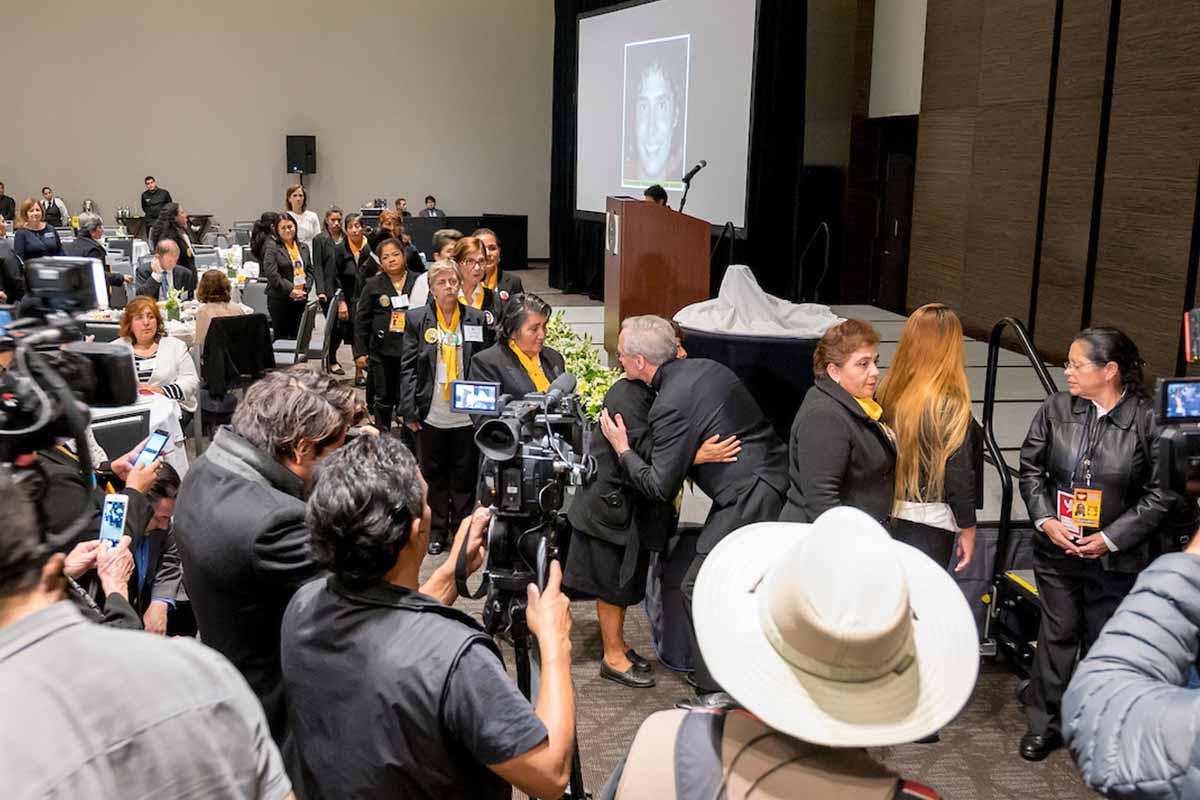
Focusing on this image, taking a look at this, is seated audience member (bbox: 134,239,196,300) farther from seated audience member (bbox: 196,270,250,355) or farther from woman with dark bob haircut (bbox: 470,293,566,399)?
woman with dark bob haircut (bbox: 470,293,566,399)

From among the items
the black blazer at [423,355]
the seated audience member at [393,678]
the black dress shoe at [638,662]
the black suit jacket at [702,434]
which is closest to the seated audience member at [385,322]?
the black blazer at [423,355]

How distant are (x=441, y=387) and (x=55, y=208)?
37.3 ft

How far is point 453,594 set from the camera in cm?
185

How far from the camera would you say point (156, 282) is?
297 inches

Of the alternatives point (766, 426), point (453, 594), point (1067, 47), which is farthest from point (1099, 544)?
point (1067, 47)

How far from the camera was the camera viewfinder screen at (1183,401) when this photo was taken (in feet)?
6.35

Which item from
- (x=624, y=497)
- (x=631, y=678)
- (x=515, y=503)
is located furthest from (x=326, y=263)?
(x=515, y=503)

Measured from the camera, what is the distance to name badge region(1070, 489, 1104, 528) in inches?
125

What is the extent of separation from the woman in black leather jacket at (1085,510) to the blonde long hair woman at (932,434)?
0.25 metres

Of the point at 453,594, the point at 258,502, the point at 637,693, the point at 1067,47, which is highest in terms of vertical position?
the point at 1067,47

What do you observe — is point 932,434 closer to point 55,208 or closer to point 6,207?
point 55,208

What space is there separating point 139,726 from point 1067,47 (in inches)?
355

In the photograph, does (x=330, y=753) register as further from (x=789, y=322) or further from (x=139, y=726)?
(x=789, y=322)

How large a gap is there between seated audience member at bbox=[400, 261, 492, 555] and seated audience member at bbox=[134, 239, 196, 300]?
357 centimetres
